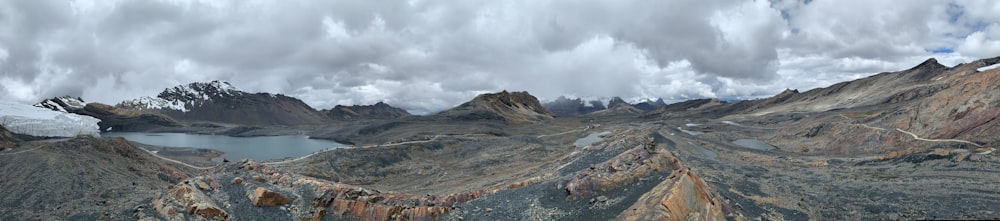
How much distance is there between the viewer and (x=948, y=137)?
37.2m

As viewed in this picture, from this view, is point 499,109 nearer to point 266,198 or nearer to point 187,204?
point 266,198

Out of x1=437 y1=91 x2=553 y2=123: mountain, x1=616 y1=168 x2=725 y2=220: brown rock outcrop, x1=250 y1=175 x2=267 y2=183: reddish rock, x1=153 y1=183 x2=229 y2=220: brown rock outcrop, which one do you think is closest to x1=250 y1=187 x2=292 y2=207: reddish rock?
x1=153 y1=183 x2=229 y2=220: brown rock outcrop

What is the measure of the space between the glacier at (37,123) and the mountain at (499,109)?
265ft

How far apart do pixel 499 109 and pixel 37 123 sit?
110545 mm

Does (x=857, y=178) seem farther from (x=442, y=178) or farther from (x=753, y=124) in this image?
(x=753, y=124)

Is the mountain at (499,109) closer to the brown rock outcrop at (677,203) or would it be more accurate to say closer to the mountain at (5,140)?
the mountain at (5,140)

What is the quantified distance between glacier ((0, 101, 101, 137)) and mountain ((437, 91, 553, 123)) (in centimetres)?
8082

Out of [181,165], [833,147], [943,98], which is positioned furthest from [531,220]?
[181,165]

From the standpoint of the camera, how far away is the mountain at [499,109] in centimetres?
13288

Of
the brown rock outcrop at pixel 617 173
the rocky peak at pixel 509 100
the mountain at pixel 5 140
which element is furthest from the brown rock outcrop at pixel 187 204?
the rocky peak at pixel 509 100

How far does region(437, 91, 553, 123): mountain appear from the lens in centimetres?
13288

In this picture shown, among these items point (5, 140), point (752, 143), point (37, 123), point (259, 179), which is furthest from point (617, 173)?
point (37, 123)

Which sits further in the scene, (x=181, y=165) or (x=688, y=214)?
(x=181, y=165)

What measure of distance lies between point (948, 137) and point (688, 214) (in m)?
35.8
